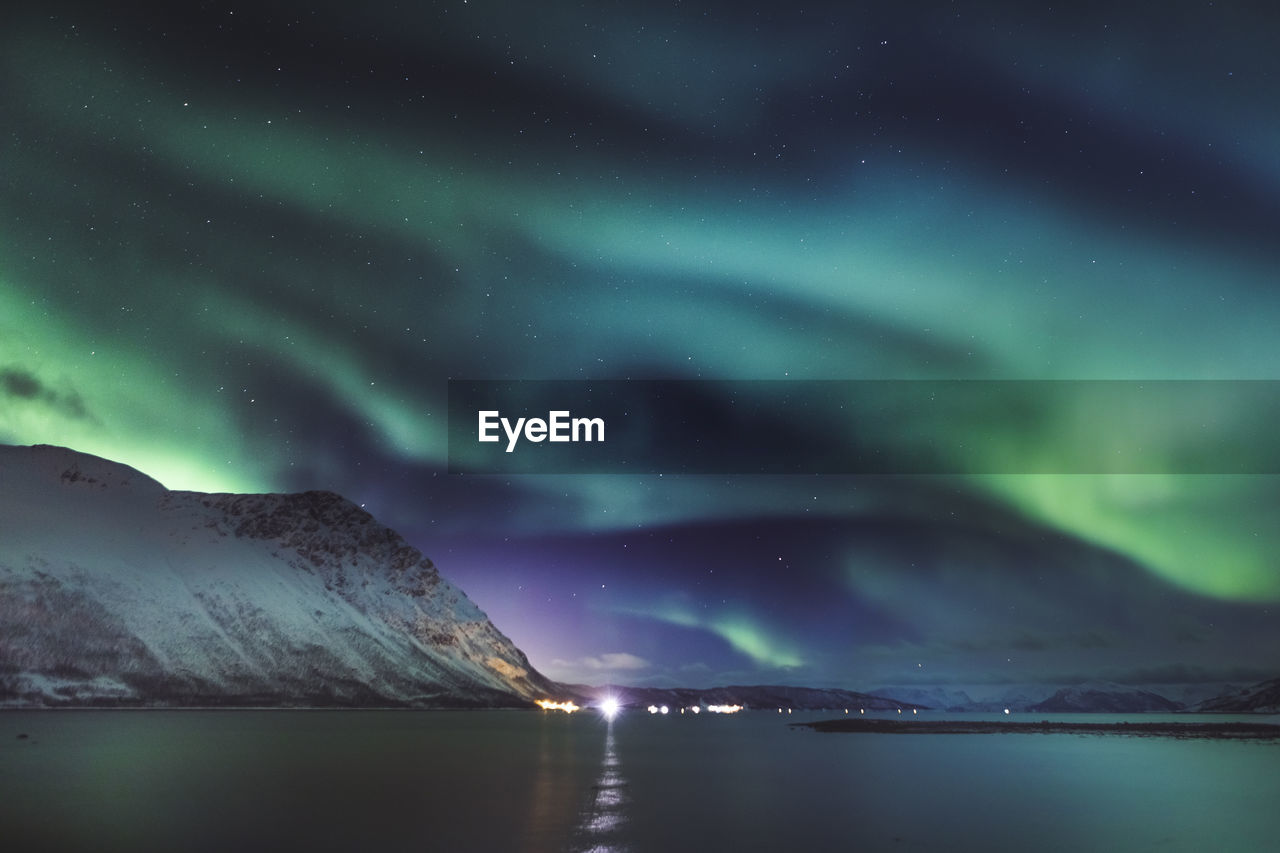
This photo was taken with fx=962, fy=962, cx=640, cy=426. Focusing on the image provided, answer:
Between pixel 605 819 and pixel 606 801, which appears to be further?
pixel 606 801

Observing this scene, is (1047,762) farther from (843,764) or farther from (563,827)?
(563,827)

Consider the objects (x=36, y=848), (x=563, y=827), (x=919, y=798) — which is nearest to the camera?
(x=36, y=848)

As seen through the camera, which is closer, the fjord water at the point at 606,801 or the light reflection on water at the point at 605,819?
the light reflection on water at the point at 605,819

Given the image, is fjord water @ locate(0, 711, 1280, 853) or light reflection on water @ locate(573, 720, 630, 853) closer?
light reflection on water @ locate(573, 720, 630, 853)

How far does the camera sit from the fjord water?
45.5 m

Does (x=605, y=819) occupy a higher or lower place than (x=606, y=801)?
higher

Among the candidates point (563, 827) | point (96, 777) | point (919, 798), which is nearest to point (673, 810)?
point (563, 827)

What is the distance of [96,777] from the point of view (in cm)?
7356

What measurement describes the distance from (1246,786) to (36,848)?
9110 centimetres

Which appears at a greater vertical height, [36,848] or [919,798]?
[36,848]

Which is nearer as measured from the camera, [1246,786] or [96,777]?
[96,777]

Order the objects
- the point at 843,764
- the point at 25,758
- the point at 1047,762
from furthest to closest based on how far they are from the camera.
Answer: the point at 1047,762, the point at 843,764, the point at 25,758

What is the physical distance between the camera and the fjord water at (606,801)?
45469 mm

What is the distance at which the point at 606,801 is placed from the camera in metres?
62.6
